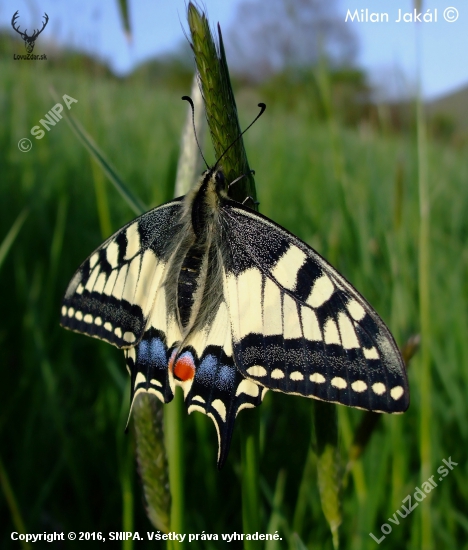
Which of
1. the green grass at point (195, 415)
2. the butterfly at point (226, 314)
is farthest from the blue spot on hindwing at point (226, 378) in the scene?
the green grass at point (195, 415)

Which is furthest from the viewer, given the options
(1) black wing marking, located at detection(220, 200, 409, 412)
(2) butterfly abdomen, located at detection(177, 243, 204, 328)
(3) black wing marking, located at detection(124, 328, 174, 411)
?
(2) butterfly abdomen, located at detection(177, 243, 204, 328)

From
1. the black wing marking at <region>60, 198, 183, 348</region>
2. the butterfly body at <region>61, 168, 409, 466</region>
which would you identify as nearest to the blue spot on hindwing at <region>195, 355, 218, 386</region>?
the butterfly body at <region>61, 168, 409, 466</region>

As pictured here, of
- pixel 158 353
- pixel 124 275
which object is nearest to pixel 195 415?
pixel 158 353

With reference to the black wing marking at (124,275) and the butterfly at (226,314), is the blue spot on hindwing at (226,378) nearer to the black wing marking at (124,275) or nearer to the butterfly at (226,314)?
the butterfly at (226,314)

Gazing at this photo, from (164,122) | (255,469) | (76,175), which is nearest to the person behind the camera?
(255,469)

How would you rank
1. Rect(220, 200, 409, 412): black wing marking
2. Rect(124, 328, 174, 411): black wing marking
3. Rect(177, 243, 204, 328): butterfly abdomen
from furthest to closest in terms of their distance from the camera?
Rect(177, 243, 204, 328): butterfly abdomen
Rect(124, 328, 174, 411): black wing marking
Rect(220, 200, 409, 412): black wing marking

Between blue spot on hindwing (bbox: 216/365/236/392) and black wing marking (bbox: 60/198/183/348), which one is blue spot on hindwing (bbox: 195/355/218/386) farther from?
black wing marking (bbox: 60/198/183/348)

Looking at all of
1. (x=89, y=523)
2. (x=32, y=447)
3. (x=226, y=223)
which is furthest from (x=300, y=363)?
(x=32, y=447)

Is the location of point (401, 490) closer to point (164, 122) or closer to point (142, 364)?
point (142, 364)
